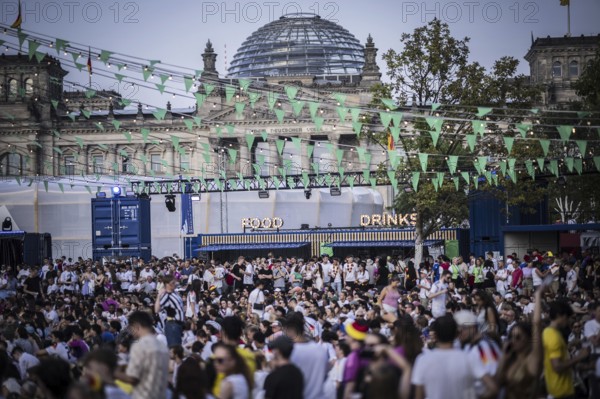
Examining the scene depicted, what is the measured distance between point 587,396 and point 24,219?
176 ft

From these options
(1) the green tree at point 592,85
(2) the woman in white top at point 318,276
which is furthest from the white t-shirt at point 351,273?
(1) the green tree at point 592,85

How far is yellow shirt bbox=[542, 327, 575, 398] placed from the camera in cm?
1161

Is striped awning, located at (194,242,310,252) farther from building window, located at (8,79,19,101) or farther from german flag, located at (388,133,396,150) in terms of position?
building window, located at (8,79,19,101)

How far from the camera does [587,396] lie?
14.1m

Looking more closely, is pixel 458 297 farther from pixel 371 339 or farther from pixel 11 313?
pixel 371 339

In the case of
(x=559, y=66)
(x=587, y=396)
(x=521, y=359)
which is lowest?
(x=587, y=396)

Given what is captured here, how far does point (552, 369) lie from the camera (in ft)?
38.2

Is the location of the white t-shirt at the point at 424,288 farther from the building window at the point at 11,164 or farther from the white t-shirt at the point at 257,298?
the building window at the point at 11,164

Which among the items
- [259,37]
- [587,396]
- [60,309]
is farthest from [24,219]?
[259,37]

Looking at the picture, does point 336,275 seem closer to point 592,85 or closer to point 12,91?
point 592,85

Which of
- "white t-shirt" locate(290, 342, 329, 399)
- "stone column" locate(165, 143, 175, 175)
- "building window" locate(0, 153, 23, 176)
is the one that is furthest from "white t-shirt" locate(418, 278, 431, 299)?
"building window" locate(0, 153, 23, 176)

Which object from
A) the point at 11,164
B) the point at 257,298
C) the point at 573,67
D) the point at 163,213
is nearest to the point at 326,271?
the point at 257,298

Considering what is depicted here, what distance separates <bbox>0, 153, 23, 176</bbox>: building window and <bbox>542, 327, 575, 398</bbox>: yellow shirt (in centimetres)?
8878

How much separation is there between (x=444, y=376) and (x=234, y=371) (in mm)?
1977
